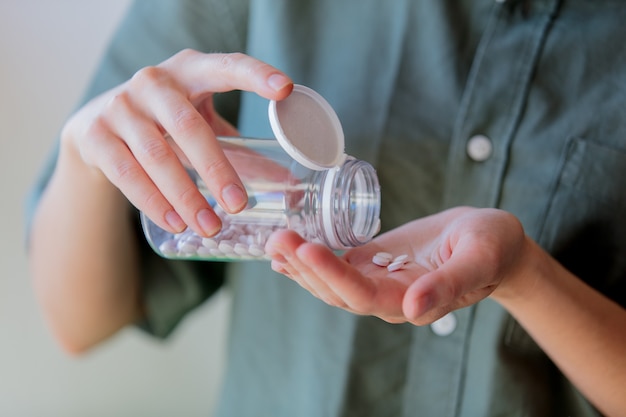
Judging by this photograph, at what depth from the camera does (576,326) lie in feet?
1.79

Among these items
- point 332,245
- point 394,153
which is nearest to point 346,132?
point 394,153

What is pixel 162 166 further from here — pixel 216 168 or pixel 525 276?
pixel 525 276

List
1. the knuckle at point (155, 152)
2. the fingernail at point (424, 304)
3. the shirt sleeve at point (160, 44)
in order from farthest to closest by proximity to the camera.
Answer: the shirt sleeve at point (160, 44), the knuckle at point (155, 152), the fingernail at point (424, 304)

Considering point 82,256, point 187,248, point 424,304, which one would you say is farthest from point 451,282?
point 82,256

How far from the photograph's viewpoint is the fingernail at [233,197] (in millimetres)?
429

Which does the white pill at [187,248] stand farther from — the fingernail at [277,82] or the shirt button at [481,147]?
the shirt button at [481,147]

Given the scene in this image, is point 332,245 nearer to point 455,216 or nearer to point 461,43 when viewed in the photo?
point 455,216

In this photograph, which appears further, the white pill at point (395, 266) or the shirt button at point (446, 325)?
the shirt button at point (446, 325)

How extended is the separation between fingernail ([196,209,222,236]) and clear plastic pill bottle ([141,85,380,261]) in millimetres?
69

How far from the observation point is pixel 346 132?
2.16 feet

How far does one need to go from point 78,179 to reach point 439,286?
0.40 metres

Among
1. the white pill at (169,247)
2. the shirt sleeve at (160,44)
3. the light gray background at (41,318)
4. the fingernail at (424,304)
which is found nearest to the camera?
the fingernail at (424,304)

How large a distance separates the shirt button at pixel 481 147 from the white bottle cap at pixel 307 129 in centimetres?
19

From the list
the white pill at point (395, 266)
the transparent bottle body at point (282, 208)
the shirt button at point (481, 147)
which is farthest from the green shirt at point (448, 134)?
the white pill at point (395, 266)
